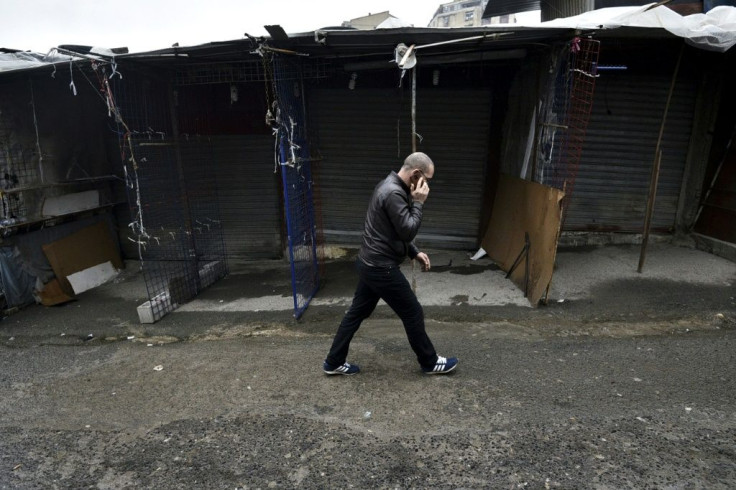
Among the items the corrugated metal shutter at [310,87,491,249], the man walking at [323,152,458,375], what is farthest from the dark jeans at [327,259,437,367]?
the corrugated metal shutter at [310,87,491,249]

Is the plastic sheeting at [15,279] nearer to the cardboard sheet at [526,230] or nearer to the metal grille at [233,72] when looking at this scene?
the metal grille at [233,72]

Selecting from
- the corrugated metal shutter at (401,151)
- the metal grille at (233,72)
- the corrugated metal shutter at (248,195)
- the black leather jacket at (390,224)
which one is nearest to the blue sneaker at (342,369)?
the black leather jacket at (390,224)

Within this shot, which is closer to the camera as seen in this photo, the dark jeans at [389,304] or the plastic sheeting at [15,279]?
the dark jeans at [389,304]

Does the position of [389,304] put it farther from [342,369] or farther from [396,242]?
[342,369]

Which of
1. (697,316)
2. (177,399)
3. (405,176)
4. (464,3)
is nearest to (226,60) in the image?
(405,176)

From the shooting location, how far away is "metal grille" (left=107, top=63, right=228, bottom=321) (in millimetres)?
6098

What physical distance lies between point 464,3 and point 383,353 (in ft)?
215

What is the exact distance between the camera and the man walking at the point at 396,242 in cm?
359

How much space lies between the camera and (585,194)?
738 cm

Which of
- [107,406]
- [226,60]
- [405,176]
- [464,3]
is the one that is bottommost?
[107,406]

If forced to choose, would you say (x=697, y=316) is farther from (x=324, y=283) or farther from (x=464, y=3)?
(x=464, y=3)

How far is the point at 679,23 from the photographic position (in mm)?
5109

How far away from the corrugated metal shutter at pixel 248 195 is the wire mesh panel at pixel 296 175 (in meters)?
1.81

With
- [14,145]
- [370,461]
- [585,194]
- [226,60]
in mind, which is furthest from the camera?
[585,194]
